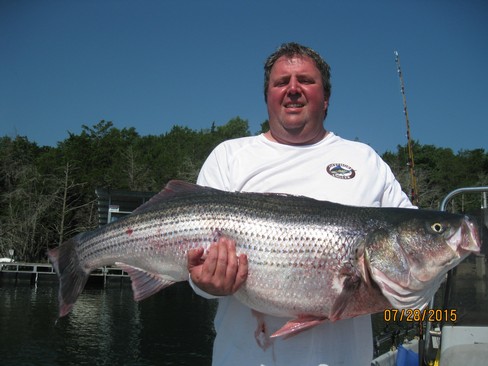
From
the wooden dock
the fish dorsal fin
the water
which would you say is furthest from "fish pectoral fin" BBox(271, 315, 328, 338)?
the wooden dock

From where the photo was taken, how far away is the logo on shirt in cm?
336

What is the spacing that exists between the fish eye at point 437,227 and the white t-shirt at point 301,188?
1.58ft

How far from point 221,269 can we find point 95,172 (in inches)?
2559

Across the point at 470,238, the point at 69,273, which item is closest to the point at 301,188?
the point at 470,238

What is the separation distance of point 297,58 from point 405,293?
1.88 metres

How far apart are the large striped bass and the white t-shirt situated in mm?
154

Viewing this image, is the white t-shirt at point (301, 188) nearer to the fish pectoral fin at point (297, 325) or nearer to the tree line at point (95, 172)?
the fish pectoral fin at point (297, 325)

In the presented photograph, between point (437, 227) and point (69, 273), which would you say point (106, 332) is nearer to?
point (69, 273)

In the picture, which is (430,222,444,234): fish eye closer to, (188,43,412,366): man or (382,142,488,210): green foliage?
(188,43,412,366): man

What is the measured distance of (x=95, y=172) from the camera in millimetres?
64750

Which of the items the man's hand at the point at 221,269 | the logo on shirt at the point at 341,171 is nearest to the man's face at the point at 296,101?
the logo on shirt at the point at 341,171

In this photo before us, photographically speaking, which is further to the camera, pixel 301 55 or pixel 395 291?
pixel 301 55

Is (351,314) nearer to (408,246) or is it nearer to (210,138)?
(408,246)

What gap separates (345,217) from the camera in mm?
3135
